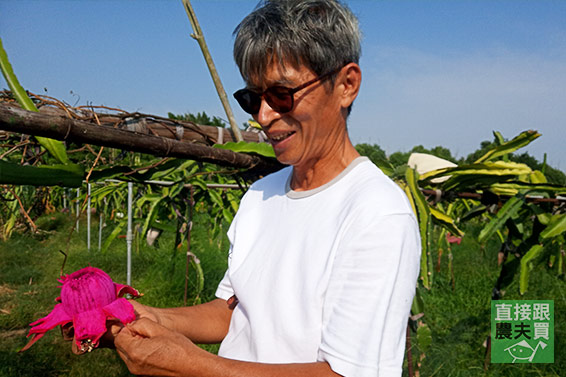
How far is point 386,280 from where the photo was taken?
74cm

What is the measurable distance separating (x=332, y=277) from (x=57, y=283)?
5.76m

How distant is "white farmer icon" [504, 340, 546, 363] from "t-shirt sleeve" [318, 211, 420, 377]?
6.91 feet

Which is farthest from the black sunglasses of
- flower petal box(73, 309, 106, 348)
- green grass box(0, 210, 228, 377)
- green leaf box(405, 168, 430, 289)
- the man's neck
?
green grass box(0, 210, 228, 377)

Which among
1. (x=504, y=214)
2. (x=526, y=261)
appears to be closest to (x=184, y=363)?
(x=504, y=214)

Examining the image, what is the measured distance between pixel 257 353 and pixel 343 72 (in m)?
0.65

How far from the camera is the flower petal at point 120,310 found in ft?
2.59

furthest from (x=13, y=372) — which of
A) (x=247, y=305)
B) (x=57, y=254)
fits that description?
(x=57, y=254)

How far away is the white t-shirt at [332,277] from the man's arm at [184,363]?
0.08 m

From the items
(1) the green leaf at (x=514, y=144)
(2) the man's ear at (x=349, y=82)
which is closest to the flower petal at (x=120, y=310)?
(2) the man's ear at (x=349, y=82)

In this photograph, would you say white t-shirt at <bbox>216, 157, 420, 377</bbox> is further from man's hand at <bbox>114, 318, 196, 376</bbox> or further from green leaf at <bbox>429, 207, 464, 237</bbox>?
green leaf at <bbox>429, 207, 464, 237</bbox>

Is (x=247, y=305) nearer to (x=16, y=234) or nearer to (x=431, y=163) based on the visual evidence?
(x=431, y=163)

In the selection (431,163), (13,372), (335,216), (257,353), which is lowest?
(13,372)

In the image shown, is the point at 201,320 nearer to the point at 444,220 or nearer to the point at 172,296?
the point at 444,220

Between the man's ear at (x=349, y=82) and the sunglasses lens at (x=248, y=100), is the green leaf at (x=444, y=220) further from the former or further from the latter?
the sunglasses lens at (x=248, y=100)
